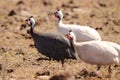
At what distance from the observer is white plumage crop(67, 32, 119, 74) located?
10711 mm

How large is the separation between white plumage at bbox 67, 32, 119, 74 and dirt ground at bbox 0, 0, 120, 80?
0.87 ft

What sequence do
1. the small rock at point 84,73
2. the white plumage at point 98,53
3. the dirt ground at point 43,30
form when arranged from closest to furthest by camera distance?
the white plumage at point 98,53 → the small rock at point 84,73 → the dirt ground at point 43,30

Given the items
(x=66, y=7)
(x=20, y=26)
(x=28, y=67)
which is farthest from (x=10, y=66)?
(x=66, y=7)

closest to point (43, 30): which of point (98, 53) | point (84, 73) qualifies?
point (84, 73)

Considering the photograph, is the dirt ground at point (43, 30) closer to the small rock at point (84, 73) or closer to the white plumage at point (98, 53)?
the small rock at point (84, 73)

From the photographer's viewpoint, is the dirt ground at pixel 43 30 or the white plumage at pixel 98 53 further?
the dirt ground at pixel 43 30

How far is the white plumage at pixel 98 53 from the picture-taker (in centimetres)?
1071

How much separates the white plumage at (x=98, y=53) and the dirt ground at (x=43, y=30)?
0.87ft

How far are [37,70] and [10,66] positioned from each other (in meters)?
0.68

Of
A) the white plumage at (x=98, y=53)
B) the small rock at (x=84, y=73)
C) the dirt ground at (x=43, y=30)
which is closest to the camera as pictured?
the white plumage at (x=98, y=53)

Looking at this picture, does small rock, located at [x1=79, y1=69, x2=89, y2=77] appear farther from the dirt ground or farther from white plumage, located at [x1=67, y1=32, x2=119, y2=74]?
white plumage, located at [x1=67, y1=32, x2=119, y2=74]

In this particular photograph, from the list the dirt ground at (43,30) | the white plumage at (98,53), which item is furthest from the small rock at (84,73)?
the white plumage at (98,53)

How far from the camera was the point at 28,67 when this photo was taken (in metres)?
11.9

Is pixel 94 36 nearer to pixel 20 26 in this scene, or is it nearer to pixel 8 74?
pixel 8 74
